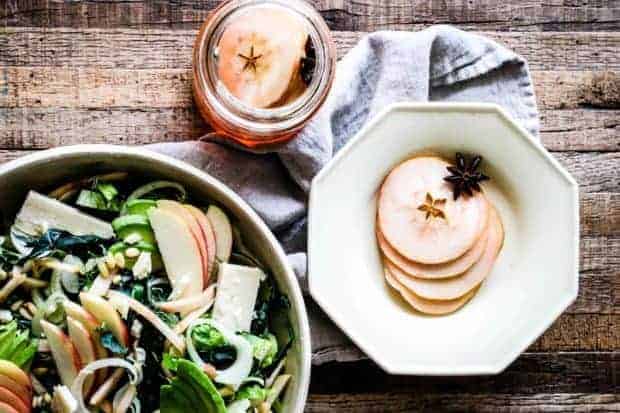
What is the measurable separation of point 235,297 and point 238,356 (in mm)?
92

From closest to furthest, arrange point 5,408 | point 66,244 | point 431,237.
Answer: point 5,408 → point 66,244 → point 431,237

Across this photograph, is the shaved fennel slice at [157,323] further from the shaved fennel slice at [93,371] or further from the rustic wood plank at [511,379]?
the rustic wood plank at [511,379]

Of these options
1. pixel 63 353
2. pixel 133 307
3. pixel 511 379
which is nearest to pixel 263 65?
pixel 133 307

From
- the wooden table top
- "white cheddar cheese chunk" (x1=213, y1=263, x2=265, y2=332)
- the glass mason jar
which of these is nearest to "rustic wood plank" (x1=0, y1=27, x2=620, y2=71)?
the wooden table top

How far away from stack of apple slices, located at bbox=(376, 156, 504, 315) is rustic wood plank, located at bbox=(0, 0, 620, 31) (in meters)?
0.28

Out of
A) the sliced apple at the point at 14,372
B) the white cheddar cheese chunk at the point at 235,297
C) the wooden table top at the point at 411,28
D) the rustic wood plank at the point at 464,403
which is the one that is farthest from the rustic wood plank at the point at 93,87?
the rustic wood plank at the point at 464,403

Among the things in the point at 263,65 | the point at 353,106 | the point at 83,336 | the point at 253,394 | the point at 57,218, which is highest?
the point at 263,65

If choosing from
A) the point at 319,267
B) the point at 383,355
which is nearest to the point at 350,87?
the point at 319,267

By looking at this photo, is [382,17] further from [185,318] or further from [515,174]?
[185,318]

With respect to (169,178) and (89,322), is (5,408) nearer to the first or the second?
(89,322)

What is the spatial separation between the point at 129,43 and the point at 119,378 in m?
0.61

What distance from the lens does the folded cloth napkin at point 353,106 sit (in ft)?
4.95

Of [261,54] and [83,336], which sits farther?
[261,54]

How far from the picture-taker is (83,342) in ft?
4.12
